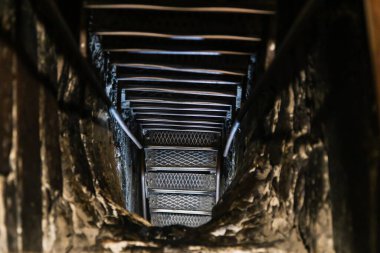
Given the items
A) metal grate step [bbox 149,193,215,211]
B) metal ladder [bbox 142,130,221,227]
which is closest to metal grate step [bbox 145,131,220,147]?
metal ladder [bbox 142,130,221,227]

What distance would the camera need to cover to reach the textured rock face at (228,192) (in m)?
1.05

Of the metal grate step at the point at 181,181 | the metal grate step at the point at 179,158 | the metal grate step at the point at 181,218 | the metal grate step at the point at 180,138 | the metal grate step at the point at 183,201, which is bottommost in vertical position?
the metal grate step at the point at 181,218

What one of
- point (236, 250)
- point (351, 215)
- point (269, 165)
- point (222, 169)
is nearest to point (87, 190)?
point (236, 250)

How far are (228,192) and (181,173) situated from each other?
1.37m

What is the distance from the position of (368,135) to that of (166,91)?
155 centimetres

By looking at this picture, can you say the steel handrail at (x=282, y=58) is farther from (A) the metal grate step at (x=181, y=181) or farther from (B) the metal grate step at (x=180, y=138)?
(A) the metal grate step at (x=181, y=181)

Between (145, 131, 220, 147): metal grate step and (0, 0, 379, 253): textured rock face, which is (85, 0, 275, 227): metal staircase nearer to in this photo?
(145, 131, 220, 147): metal grate step

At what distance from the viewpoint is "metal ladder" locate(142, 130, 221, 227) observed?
306 centimetres

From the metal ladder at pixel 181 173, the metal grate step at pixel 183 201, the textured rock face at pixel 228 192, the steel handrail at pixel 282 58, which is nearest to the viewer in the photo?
the textured rock face at pixel 228 192

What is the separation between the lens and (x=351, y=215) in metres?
1.06

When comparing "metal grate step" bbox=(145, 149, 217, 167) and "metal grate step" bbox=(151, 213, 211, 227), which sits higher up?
"metal grate step" bbox=(145, 149, 217, 167)

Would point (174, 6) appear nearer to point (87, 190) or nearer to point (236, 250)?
point (87, 190)

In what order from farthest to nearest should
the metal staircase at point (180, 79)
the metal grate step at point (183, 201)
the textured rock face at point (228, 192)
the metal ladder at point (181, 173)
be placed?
the metal grate step at point (183, 201) < the metal ladder at point (181, 173) < the metal staircase at point (180, 79) < the textured rock face at point (228, 192)

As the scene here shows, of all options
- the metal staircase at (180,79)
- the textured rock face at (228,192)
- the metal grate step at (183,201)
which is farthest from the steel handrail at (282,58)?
the metal grate step at (183,201)
